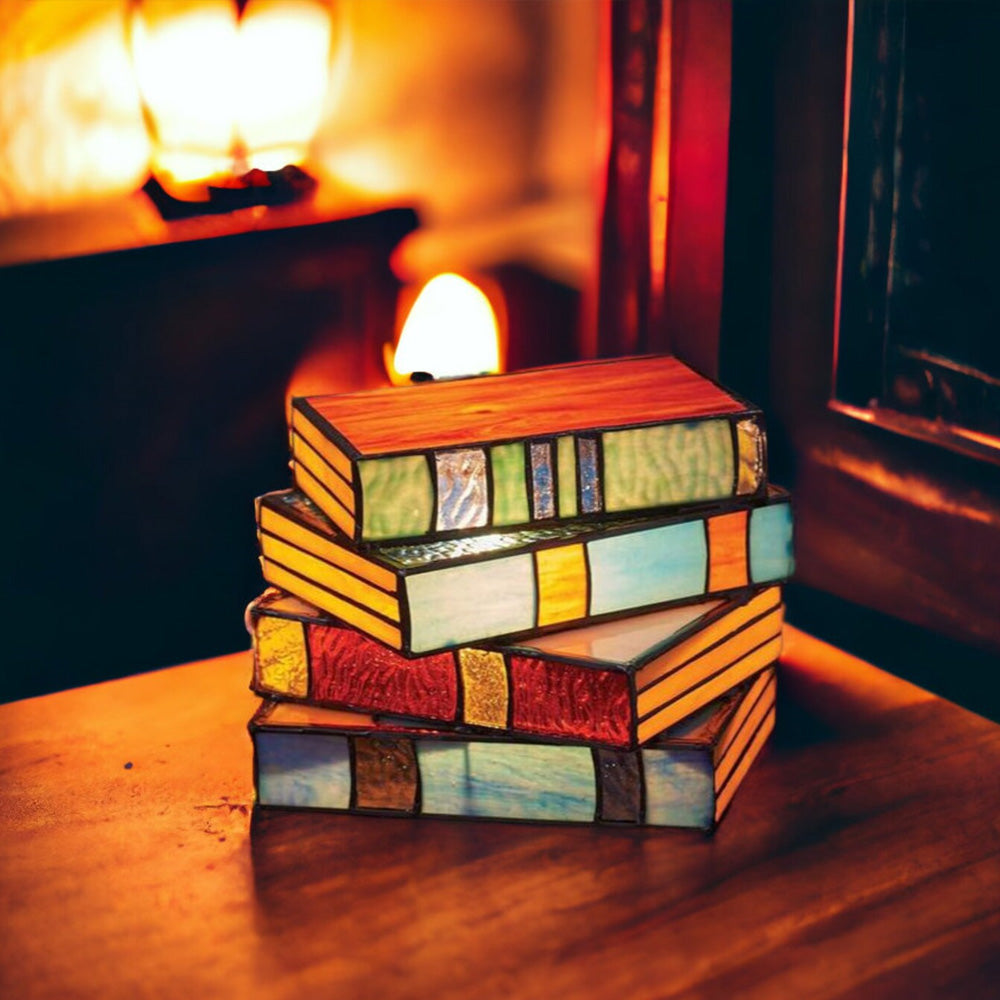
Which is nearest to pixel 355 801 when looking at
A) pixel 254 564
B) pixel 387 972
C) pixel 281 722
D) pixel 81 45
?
pixel 281 722

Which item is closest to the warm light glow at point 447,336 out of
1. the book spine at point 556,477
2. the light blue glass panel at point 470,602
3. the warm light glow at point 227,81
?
the warm light glow at point 227,81

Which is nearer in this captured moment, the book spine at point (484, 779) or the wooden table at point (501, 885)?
the wooden table at point (501, 885)

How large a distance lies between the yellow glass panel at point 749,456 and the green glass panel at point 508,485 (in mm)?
178

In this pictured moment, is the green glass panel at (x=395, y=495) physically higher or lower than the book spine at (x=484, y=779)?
higher

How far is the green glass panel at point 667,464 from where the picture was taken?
1031mm

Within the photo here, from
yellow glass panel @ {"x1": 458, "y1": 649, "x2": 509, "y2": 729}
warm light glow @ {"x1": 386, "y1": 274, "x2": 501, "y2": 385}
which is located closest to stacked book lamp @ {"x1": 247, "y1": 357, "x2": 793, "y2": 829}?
yellow glass panel @ {"x1": 458, "y1": 649, "x2": 509, "y2": 729}

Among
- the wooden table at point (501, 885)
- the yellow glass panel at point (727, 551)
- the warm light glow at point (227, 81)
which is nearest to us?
the wooden table at point (501, 885)

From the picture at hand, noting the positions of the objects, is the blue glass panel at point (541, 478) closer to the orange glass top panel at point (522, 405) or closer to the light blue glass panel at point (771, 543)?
the orange glass top panel at point (522, 405)

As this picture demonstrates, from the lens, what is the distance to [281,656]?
1.04 meters

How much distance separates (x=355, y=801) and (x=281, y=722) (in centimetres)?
8

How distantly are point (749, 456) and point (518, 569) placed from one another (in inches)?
8.5

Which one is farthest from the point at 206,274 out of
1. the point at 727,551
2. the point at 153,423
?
the point at 727,551

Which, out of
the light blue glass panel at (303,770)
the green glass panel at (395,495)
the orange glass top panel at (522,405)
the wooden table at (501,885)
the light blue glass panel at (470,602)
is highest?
the orange glass top panel at (522,405)

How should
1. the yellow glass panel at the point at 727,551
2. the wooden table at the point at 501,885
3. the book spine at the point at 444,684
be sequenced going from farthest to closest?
the yellow glass panel at the point at 727,551
the book spine at the point at 444,684
the wooden table at the point at 501,885
